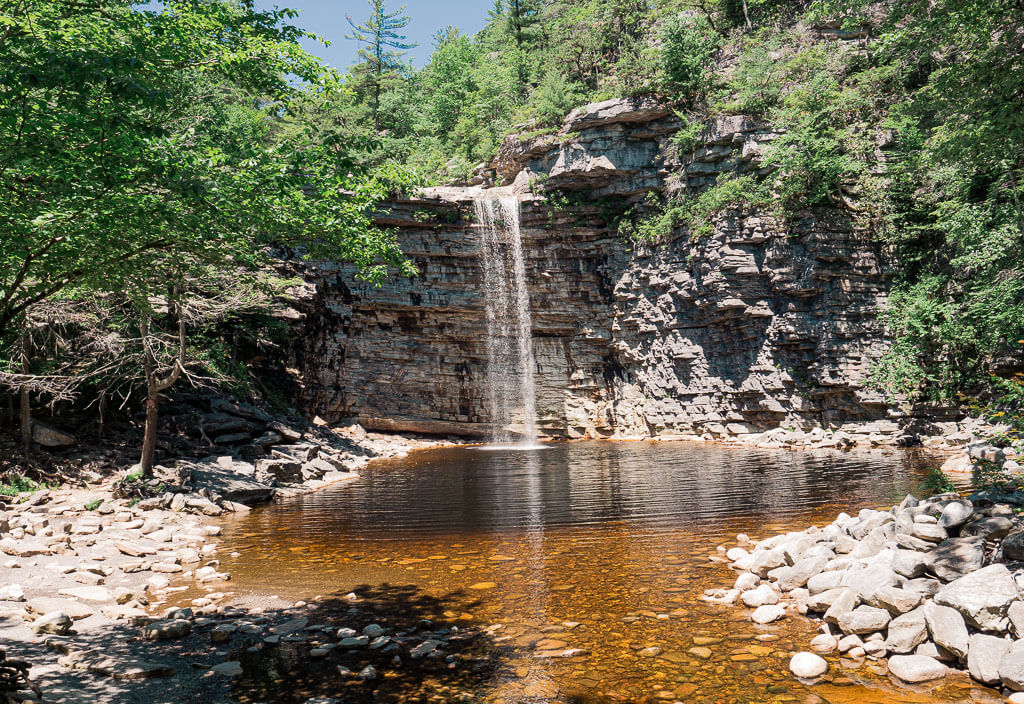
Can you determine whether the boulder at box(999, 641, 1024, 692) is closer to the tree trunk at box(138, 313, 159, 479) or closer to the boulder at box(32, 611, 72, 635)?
the boulder at box(32, 611, 72, 635)

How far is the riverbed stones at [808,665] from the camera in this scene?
17.3 feet

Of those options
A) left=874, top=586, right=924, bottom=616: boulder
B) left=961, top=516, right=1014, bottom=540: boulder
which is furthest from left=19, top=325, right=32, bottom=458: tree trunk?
left=961, top=516, right=1014, bottom=540: boulder

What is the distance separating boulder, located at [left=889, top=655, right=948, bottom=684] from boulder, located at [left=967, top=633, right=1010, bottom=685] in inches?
9.6

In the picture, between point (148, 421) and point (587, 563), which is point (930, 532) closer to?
point (587, 563)

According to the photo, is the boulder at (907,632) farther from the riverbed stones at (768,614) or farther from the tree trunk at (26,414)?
the tree trunk at (26,414)

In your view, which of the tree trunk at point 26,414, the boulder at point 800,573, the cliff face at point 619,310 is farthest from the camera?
the cliff face at point 619,310

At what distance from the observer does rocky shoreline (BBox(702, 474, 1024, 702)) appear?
203 inches

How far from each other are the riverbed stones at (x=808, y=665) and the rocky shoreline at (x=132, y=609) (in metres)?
3.45

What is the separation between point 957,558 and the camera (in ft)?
20.4

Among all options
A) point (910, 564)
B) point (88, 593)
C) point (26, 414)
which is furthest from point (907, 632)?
point (26, 414)

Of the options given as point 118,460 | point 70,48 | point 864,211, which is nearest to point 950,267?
point 864,211

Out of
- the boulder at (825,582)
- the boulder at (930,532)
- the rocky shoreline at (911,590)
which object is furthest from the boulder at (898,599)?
the boulder at (930,532)

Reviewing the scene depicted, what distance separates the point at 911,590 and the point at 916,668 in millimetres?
922

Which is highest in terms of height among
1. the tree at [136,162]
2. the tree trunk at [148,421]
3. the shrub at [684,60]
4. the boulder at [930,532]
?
the shrub at [684,60]
